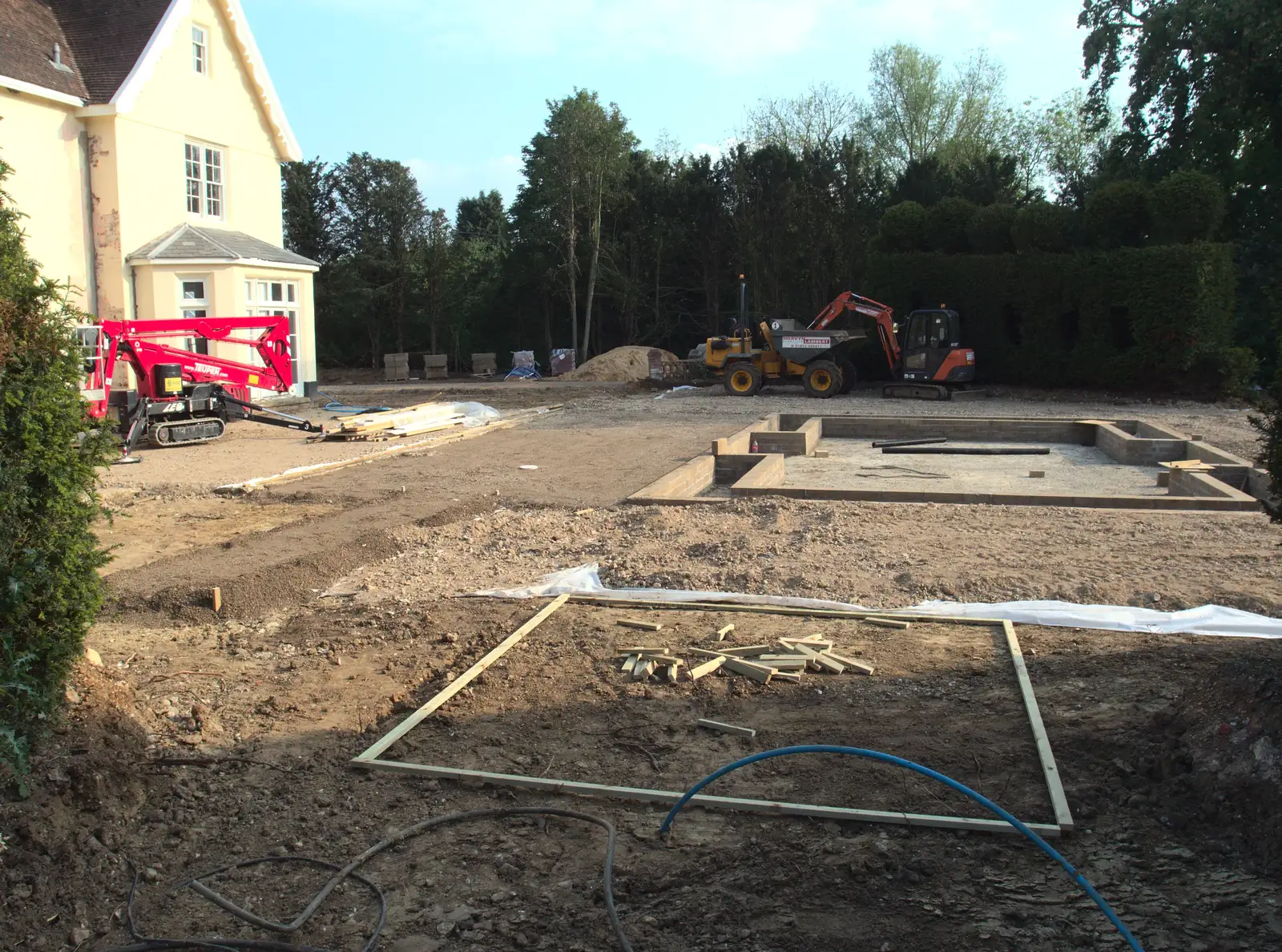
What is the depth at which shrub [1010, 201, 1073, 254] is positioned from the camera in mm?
25797

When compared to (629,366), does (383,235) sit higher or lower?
higher

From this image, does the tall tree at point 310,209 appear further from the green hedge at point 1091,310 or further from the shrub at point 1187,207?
the shrub at point 1187,207

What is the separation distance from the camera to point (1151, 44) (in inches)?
1057

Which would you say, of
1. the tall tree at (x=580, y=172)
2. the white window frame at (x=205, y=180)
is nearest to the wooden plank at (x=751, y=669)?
the white window frame at (x=205, y=180)

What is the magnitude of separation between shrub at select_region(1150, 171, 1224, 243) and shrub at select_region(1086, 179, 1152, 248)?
368mm

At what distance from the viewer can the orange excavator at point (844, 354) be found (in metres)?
24.8

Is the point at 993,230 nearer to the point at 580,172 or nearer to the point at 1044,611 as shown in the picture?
the point at 580,172

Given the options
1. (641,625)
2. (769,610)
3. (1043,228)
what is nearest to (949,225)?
(1043,228)

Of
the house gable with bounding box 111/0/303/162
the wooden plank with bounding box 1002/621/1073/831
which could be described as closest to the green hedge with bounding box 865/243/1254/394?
the house gable with bounding box 111/0/303/162

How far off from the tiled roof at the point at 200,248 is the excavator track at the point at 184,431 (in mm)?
5767

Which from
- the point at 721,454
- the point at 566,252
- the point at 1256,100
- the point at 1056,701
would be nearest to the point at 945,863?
the point at 1056,701

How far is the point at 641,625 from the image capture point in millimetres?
6570

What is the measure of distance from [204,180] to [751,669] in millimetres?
20615

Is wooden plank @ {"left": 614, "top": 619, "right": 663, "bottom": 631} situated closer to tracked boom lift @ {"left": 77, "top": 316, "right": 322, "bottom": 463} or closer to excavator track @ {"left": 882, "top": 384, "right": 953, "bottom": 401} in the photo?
tracked boom lift @ {"left": 77, "top": 316, "right": 322, "bottom": 463}
